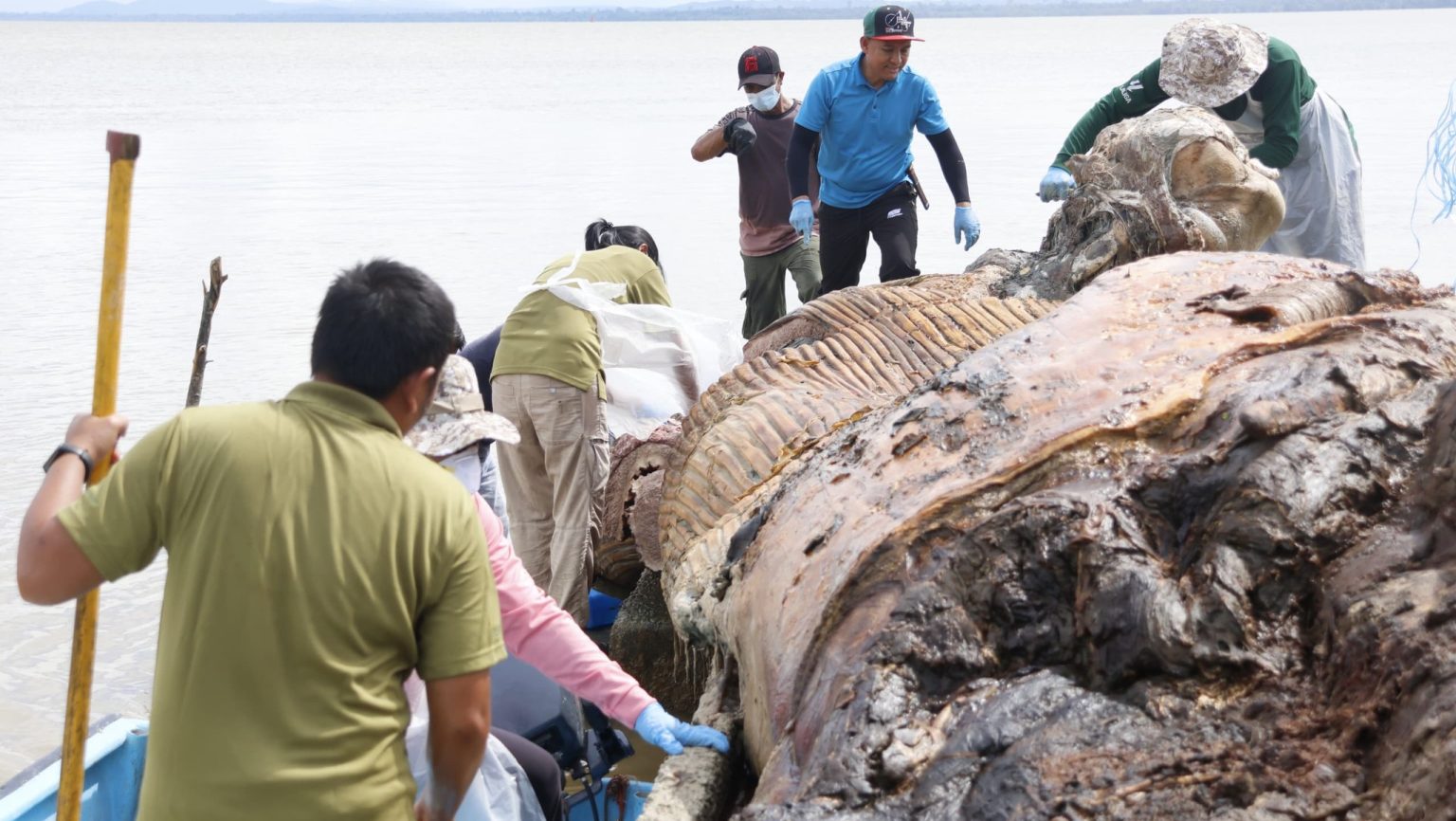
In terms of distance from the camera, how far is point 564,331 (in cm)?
443

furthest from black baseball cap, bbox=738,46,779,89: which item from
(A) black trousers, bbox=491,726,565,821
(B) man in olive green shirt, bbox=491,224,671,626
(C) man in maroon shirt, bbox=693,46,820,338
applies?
(A) black trousers, bbox=491,726,565,821

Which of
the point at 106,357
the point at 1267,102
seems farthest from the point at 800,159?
the point at 106,357

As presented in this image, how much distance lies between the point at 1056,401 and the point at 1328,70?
30.6 m

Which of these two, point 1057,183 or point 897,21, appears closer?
point 1057,183

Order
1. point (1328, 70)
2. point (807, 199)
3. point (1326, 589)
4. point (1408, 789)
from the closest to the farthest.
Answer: point (1408, 789) < point (1326, 589) < point (807, 199) < point (1328, 70)

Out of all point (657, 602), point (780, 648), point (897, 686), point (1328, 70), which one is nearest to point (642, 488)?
point (657, 602)

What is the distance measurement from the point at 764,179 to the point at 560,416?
2.58 meters

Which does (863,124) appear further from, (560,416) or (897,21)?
(560,416)

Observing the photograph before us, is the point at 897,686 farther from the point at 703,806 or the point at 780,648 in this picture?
the point at 703,806

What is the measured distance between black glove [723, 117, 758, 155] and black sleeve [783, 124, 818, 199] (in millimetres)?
462

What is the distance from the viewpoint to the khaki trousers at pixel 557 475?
4492 millimetres

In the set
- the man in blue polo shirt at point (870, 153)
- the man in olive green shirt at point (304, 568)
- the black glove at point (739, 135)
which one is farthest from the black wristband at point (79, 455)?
the black glove at point (739, 135)

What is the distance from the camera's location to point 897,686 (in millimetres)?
1993

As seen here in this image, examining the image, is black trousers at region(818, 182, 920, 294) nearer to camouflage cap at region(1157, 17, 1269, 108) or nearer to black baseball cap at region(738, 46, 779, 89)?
black baseball cap at region(738, 46, 779, 89)
